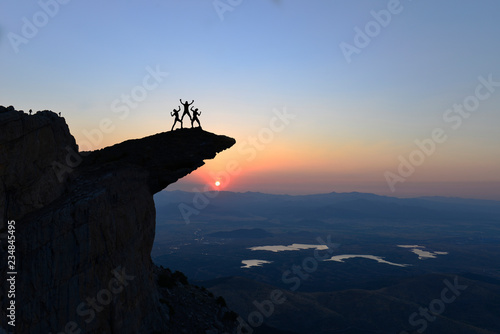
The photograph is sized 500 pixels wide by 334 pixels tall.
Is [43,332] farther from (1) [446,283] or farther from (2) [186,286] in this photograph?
(1) [446,283]

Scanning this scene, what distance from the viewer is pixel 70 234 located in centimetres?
2461

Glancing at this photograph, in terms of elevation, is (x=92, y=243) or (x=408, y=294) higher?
(x=92, y=243)

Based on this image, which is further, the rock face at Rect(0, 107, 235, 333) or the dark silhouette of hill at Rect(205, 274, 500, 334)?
the dark silhouette of hill at Rect(205, 274, 500, 334)

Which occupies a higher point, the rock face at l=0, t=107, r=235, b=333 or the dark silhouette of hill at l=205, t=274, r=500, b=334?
the rock face at l=0, t=107, r=235, b=333

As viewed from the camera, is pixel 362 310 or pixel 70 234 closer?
pixel 70 234

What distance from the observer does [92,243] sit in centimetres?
2556

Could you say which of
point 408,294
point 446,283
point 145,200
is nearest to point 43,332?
point 145,200

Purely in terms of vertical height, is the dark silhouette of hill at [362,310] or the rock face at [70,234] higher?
the rock face at [70,234]

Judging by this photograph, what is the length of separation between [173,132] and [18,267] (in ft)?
66.7

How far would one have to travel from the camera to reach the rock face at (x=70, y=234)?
75.7ft

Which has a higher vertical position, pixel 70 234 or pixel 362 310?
pixel 70 234

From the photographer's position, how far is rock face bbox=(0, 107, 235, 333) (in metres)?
23.1

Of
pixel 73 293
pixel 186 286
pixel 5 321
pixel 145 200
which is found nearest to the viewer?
pixel 5 321

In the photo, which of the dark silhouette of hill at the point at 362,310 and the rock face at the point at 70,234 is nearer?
the rock face at the point at 70,234
